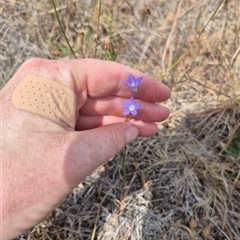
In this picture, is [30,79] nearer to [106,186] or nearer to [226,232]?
[106,186]

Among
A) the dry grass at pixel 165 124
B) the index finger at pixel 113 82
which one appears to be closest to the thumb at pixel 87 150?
the index finger at pixel 113 82

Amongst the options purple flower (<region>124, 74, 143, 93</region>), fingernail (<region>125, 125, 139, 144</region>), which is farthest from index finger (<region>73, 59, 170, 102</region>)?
fingernail (<region>125, 125, 139, 144</region>)

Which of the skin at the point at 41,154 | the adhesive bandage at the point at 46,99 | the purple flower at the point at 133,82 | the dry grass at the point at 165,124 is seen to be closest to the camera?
the skin at the point at 41,154

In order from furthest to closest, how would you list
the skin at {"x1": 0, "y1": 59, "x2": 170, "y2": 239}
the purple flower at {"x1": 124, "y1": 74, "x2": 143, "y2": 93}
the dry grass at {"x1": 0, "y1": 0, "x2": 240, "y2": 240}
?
the dry grass at {"x1": 0, "y1": 0, "x2": 240, "y2": 240}
the purple flower at {"x1": 124, "y1": 74, "x2": 143, "y2": 93}
the skin at {"x1": 0, "y1": 59, "x2": 170, "y2": 239}

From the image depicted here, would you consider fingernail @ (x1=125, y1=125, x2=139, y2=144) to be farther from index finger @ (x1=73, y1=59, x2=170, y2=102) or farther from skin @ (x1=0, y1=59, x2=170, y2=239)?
index finger @ (x1=73, y1=59, x2=170, y2=102)

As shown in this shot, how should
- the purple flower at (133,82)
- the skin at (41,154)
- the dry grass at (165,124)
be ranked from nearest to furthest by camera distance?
the skin at (41,154) < the purple flower at (133,82) < the dry grass at (165,124)

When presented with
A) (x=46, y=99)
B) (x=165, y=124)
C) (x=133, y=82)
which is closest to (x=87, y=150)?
(x=46, y=99)

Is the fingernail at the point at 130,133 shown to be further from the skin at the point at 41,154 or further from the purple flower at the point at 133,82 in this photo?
the purple flower at the point at 133,82
